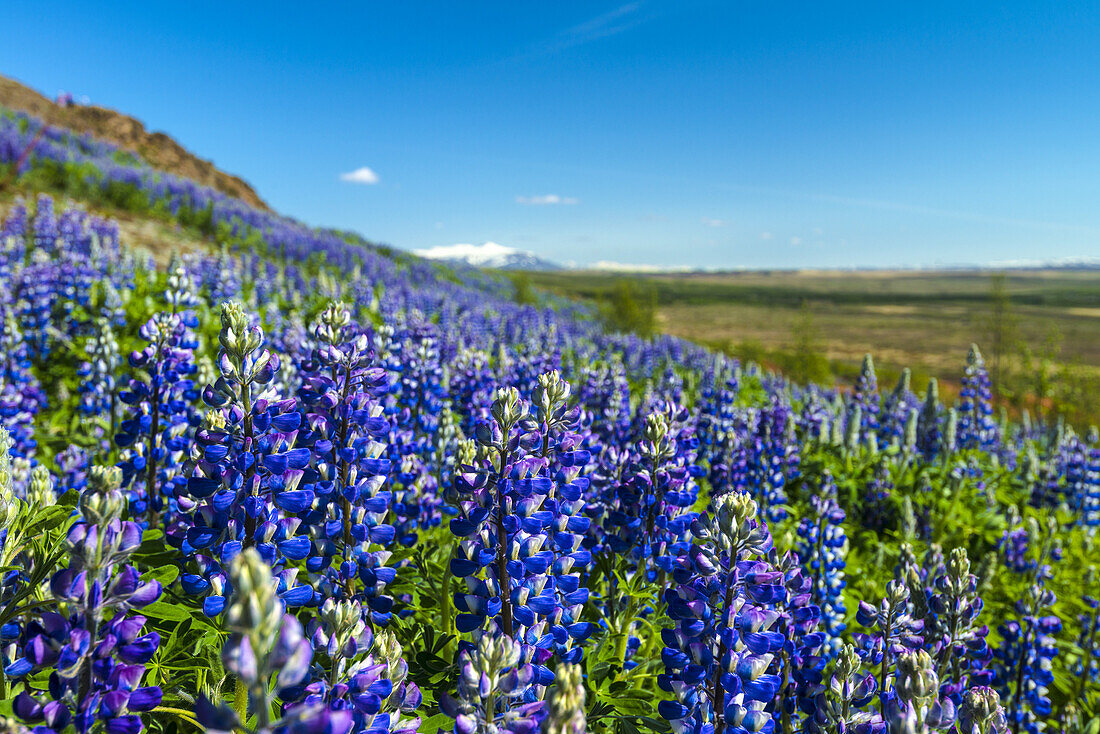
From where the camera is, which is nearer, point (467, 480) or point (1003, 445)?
point (467, 480)

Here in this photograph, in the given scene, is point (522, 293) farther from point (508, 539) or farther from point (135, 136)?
point (135, 136)

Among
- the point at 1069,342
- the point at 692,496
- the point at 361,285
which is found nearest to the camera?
the point at 692,496

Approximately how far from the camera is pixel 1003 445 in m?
11.9

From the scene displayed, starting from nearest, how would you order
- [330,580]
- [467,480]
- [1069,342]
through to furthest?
[467,480] → [330,580] → [1069,342]

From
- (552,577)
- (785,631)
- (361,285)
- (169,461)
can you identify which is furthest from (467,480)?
(361,285)

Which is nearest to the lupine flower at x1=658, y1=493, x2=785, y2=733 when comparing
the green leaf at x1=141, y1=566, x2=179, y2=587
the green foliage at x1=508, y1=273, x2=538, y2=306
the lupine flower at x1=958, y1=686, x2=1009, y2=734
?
the lupine flower at x1=958, y1=686, x2=1009, y2=734

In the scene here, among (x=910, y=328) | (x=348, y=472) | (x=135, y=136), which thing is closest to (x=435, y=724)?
(x=348, y=472)

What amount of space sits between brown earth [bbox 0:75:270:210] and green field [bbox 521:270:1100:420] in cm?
2534

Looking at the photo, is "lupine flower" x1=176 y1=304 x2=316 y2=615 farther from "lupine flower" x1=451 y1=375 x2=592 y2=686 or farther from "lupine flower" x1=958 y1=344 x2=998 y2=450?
"lupine flower" x1=958 y1=344 x2=998 y2=450

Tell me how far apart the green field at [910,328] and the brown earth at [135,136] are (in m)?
25.3

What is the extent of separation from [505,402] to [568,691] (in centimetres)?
106

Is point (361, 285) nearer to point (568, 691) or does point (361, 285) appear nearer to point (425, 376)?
point (425, 376)

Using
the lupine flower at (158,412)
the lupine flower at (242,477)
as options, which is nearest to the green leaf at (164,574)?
the lupine flower at (242,477)

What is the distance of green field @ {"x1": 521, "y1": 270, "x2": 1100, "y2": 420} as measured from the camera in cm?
2104
